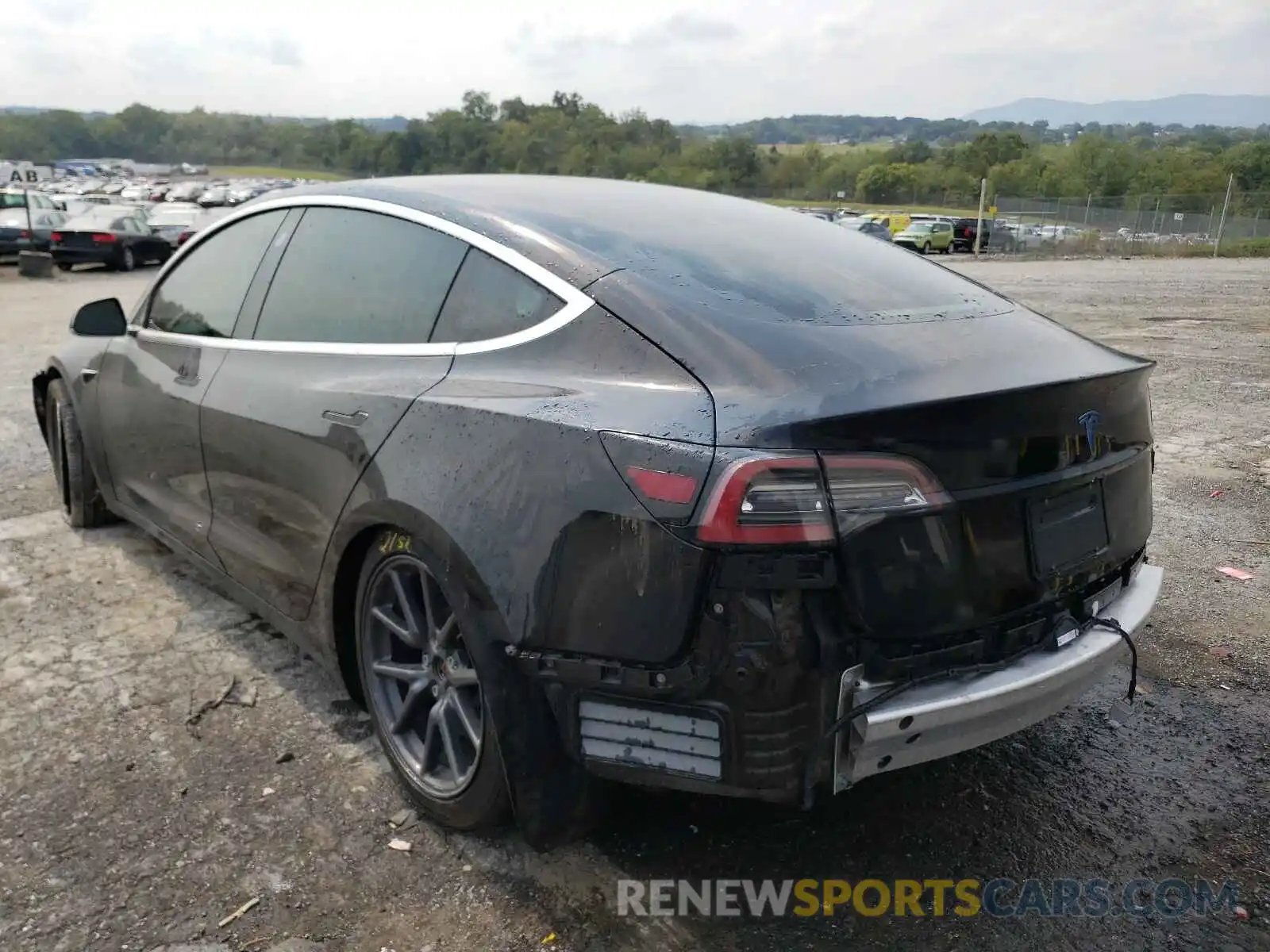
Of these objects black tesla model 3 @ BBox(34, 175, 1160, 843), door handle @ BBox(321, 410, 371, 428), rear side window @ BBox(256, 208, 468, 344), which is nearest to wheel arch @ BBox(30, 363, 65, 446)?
rear side window @ BBox(256, 208, 468, 344)

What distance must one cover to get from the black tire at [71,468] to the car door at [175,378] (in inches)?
17.4

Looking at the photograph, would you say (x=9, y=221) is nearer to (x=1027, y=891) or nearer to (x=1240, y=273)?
(x=1027, y=891)

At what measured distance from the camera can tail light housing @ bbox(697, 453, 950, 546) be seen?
1987mm

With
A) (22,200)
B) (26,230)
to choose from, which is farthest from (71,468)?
(22,200)

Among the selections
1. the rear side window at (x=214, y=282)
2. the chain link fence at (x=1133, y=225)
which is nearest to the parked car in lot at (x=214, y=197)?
the chain link fence at (x=1133, y=225)

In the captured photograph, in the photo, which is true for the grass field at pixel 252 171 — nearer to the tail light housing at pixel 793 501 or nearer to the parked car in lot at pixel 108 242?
the parked car in lot at pixel 108 242

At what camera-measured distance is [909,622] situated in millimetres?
2092

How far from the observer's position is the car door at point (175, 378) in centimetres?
365

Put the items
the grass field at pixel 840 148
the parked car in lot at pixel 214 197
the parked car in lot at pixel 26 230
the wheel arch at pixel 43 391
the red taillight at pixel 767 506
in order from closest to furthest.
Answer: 1. the red taillight at pixel 767 506
2. the wheel arch at pixel 43 391
3. the parked car in lot at pixel 26 230
4. the parked car in lot at pixel 214 197
5. the grass field at pixel 840 148

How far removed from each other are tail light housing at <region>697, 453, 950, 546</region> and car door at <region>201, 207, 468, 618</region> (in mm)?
992

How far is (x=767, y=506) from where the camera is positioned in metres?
1.99

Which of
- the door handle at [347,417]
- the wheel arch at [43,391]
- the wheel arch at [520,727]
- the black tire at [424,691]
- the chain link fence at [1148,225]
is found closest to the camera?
the wheel arch at [520,727]

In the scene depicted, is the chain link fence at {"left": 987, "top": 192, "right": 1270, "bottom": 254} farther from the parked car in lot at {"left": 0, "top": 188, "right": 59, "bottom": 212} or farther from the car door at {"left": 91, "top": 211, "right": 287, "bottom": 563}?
the car door at {"left": 91, "top": 211, "right": 287, "bottom": 563}

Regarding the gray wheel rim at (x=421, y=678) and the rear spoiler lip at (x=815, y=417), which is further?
the gray wheel rim at (x=421, y=678)
